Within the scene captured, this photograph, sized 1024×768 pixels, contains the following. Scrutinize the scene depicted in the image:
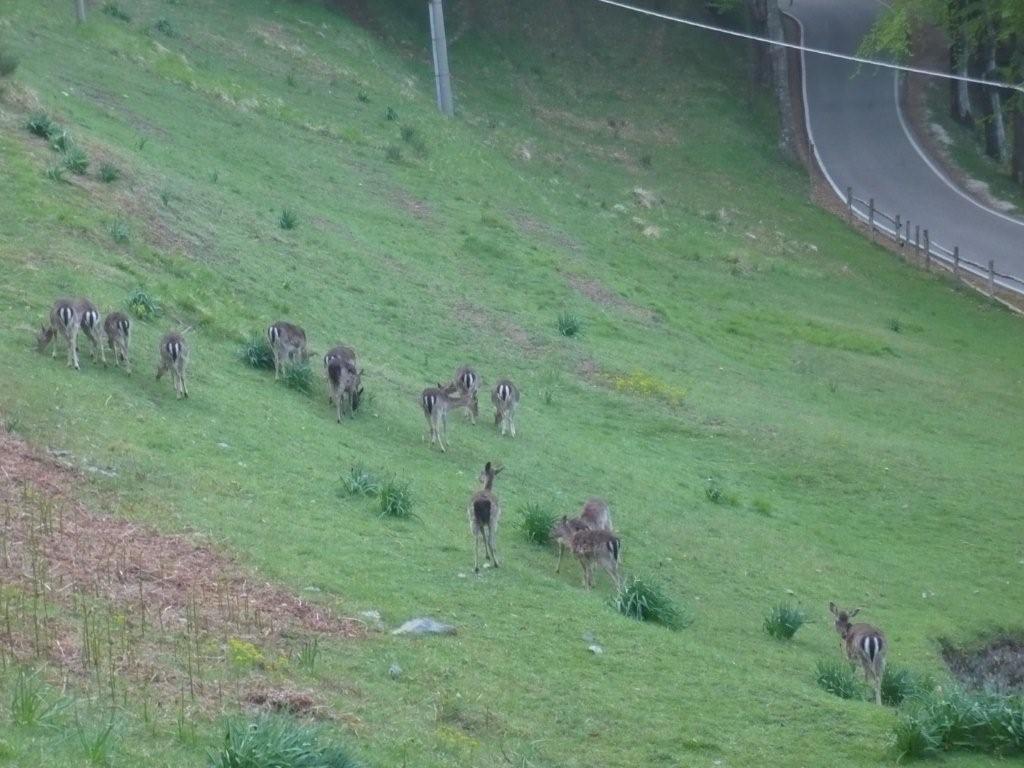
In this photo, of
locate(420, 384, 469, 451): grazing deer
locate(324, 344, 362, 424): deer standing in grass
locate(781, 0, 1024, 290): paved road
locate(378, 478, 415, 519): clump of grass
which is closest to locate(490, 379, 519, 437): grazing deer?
locate(420, 384, 469, 451): grazing deer

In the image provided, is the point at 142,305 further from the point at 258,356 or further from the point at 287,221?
the point at 287,221

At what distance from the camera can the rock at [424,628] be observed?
583 inches

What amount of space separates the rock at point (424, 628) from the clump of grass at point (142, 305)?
11.2 meters

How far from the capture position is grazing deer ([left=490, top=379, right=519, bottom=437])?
25547 millimetres

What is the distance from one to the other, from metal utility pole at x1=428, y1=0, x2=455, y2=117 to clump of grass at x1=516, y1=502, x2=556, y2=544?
30873mm

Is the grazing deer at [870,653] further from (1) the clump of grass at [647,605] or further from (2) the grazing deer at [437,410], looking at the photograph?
(2) the grazing deer at [437,410]

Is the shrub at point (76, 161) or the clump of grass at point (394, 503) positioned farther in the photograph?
the shrub at point (76, 161)

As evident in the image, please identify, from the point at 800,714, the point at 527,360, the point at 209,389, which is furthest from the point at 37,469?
the point at 527,360

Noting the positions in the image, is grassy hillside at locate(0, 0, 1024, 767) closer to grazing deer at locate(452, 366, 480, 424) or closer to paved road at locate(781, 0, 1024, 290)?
grazing deer at locate(452, 366, 480, 424)

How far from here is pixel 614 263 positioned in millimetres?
41688

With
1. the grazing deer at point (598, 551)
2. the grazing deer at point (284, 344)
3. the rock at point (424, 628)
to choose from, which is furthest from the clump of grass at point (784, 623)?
the grazing deer at point (284, 344)

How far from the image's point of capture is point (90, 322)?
21.6 metres

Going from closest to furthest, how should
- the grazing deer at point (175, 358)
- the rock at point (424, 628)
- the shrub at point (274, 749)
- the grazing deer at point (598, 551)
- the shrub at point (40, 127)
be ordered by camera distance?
the shrub at point (274, 749) → the rock at point (424, 628) → the grazing deer at point (598, 551) → the grazing deer at point (175, 358) → the shrub at point (40, 127)

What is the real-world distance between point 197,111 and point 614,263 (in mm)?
11494
